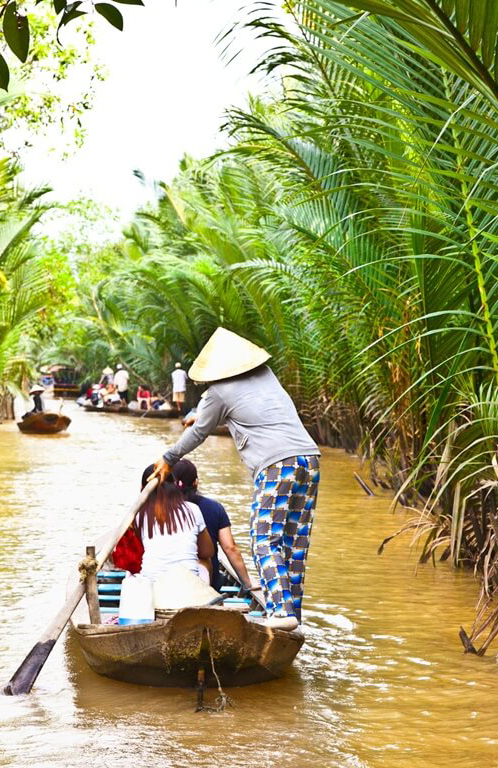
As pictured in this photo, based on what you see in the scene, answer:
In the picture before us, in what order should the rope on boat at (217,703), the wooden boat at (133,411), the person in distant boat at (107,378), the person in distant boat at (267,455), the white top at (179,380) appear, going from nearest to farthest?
the rope on boat at (217,703), the person in distant boat at (267,455), the white top at (179,380), the wooden boat at (133,411), the person in distant boat at (107,378)

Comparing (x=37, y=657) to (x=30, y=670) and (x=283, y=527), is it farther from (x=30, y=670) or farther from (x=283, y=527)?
(x=283, y=527)

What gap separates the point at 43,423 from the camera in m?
22.8

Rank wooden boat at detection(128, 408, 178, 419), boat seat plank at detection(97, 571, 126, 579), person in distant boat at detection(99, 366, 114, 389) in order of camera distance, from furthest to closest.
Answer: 1. person in distant boat at detection(99, 366, 114, 389)
2. wooden boat at detection(128, 408, 178, 419)
3. boat seat plank at detection(97, 571, 126, 579)

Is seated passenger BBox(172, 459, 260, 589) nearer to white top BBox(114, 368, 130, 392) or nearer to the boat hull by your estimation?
the boat hull

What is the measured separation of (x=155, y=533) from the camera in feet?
18.2

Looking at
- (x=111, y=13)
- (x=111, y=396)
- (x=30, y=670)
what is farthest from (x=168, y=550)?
(x=111, y=396)

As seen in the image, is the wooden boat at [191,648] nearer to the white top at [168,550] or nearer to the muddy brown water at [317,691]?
the muddy brown water at [317,691]

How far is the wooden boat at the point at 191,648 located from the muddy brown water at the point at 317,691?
0.30 ft

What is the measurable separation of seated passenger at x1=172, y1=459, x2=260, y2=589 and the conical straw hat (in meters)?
0.59

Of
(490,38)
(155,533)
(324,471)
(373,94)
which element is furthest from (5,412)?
(490,38)

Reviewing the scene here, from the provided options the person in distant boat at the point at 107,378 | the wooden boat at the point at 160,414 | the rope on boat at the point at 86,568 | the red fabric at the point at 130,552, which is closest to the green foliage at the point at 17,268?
the wooden boat at the point at 160,414

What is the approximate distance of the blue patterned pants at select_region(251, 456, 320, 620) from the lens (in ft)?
16.8

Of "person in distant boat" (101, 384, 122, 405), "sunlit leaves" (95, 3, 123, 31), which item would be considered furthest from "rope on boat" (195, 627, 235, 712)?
"person in distant boat" (101, 384, 122, 405)

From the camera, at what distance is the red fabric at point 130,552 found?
6.18m
